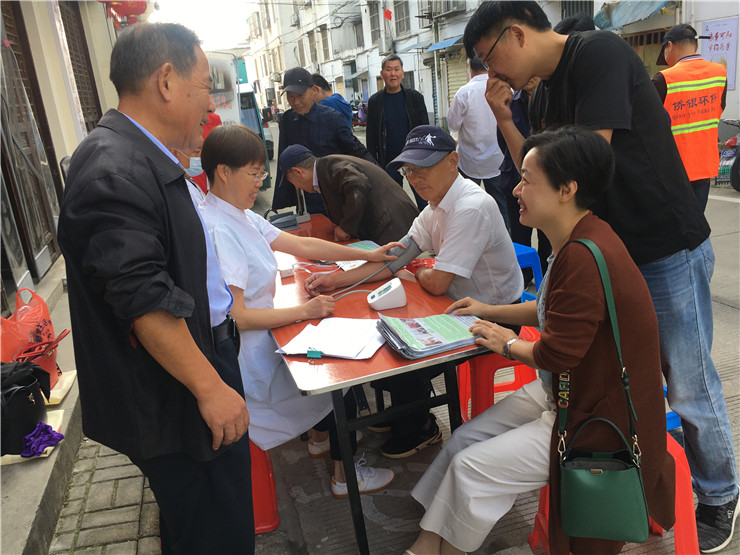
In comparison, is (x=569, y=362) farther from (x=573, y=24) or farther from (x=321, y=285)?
(x=573, y=24)

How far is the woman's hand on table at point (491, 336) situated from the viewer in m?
1.72

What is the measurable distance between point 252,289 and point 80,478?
1.48 meters

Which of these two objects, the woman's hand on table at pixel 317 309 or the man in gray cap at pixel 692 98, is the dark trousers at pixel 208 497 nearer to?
the woman's hand on table at pixel 317 309

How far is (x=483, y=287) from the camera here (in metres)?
2.34

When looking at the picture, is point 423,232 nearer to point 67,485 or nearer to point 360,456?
point 360,456

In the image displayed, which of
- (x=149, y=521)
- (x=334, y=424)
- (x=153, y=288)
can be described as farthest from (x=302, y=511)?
(x=153, y=288)

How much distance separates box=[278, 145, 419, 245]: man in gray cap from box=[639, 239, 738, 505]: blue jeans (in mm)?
1801

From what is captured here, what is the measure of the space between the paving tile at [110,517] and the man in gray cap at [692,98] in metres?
3.72

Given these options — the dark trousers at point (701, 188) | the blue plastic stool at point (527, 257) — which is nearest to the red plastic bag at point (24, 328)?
the blue plastic stool at point (527, 257)

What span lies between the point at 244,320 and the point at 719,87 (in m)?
3.53

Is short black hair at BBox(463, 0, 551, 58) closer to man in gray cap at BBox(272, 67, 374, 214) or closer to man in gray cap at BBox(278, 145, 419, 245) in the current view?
man in gray cap at BBox(278, 145, 419, 245)

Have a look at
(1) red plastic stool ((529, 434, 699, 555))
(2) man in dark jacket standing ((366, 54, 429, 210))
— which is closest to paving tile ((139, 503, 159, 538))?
(1) red plastic stool ((529, 434, 699, 555))

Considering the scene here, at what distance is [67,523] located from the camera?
7.73ft

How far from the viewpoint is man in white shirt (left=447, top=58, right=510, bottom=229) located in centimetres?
469
